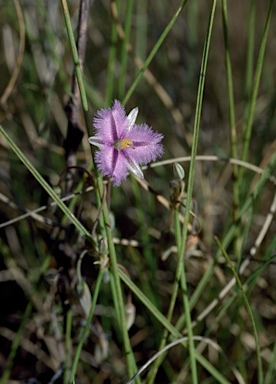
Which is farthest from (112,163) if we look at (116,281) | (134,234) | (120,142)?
(134,234)

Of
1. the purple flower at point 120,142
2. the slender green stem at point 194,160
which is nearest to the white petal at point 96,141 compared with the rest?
the purple flower at point 120,142

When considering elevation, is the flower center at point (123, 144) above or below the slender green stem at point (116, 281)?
above

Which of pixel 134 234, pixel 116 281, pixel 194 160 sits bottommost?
pixel 116 281

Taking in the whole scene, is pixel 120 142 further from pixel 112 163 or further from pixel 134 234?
pixel 134 234

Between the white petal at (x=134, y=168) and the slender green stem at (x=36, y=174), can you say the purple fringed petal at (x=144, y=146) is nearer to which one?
the white petal at (x=134, y=168)

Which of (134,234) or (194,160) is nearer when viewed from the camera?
(194,160)

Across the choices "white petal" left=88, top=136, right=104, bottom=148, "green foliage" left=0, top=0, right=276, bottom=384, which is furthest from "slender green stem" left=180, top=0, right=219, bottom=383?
"white petal" left=88, top=136, right=104, bottom=148

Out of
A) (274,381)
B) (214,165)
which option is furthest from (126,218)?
(274,381)

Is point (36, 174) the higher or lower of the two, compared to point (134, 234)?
lower
